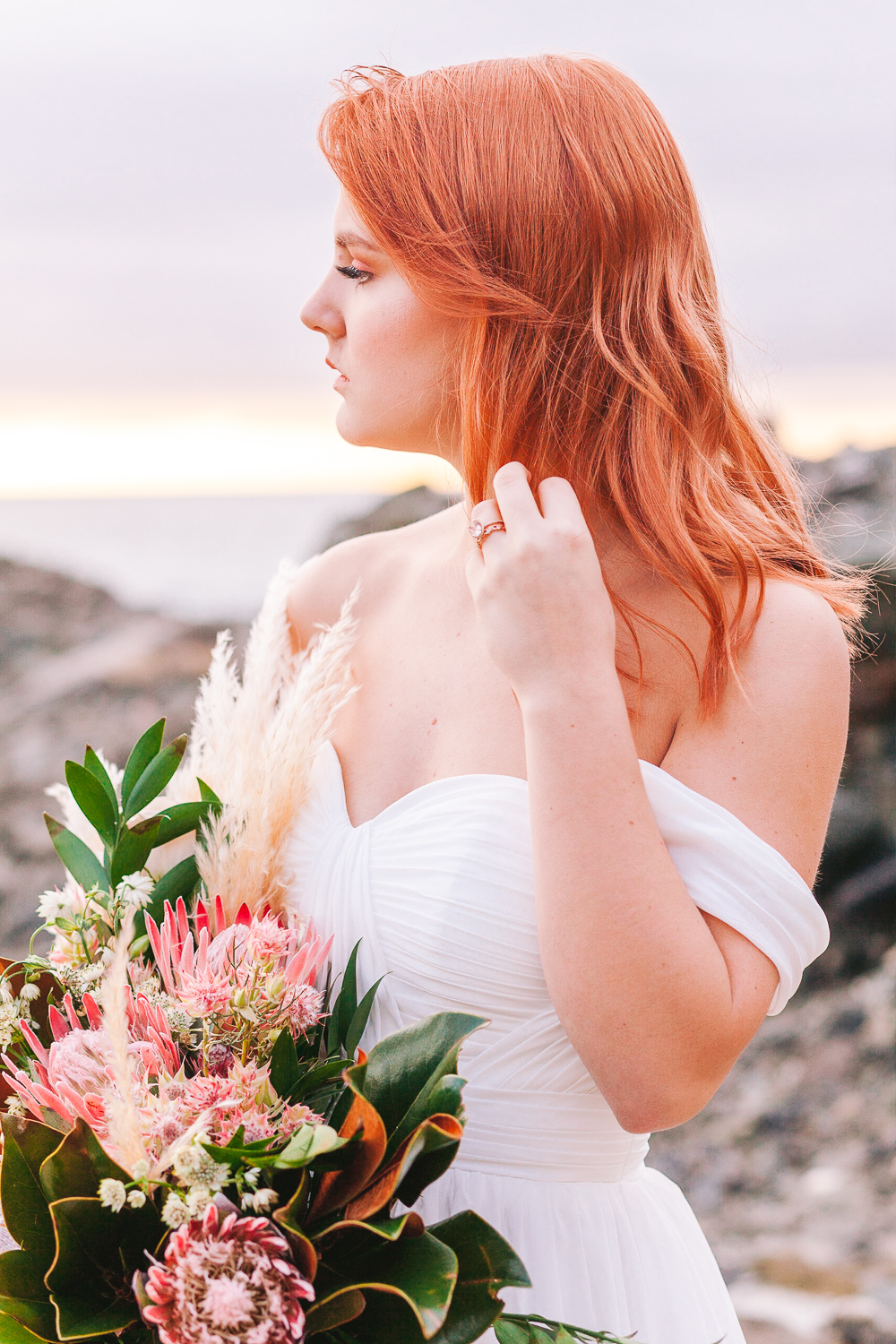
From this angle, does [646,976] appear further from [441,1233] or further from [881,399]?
[881,399]

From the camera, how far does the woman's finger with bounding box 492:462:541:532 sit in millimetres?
872

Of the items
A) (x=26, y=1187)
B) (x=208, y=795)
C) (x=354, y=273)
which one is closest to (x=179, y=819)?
(x=208, y=795)

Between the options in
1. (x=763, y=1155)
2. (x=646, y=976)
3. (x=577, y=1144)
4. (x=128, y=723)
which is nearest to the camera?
(x=646, y=976)

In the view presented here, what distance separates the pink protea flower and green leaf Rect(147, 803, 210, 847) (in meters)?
0.45

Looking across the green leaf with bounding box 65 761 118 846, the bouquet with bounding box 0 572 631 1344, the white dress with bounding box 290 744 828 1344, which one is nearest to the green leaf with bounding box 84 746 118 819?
the green leaf with bounding box 65 761 118 846

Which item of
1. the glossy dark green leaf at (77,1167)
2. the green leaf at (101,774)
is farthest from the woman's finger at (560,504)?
the glossy dark green leaf at (77,1167)

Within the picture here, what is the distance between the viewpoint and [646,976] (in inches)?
30.3

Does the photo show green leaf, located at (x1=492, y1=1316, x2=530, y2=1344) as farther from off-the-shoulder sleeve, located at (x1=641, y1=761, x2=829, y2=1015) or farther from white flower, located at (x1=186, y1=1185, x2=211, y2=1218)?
off-the-shoulder sleeve, located at (x1=641, y1=761, x2=829, y2=1015)

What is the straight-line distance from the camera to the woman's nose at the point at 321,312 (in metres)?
1.05

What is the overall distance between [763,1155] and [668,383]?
264 cm

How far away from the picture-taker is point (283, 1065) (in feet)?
2.27

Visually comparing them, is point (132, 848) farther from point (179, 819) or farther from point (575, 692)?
point (575, 692)

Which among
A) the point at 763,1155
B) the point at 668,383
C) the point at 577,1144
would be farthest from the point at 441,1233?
the point at 763,1155

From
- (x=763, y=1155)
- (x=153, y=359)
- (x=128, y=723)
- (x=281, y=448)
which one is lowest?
(x=763, y=1155)
